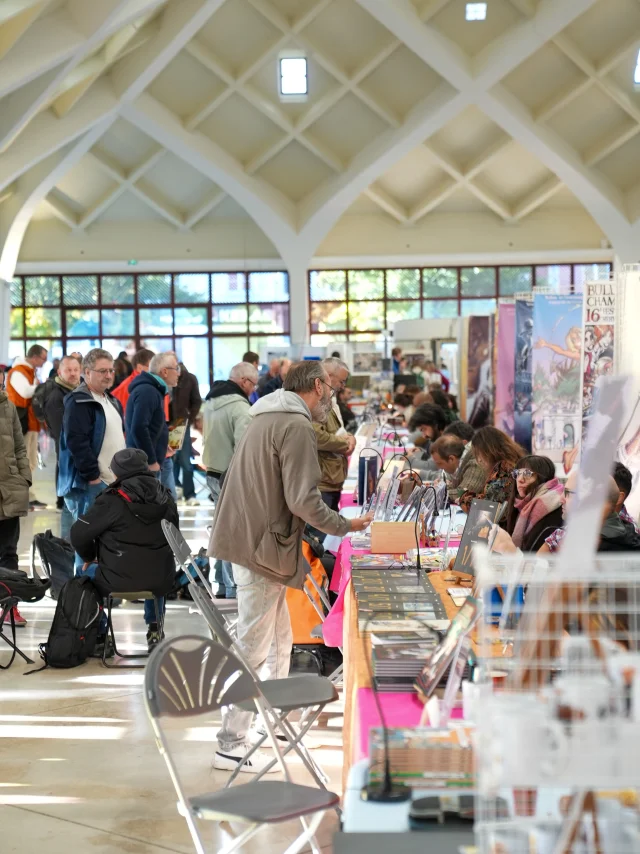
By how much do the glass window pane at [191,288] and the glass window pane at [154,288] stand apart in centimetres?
17

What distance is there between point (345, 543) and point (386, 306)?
18.6 m

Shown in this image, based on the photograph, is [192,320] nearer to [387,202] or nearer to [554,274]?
[387,202]

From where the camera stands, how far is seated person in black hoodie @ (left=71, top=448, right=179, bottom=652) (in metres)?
5.33

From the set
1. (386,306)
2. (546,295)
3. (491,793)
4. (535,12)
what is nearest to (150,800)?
(491,793)

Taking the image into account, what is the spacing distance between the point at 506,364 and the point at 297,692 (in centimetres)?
816

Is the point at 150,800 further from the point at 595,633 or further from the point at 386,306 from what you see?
the point at 386,306

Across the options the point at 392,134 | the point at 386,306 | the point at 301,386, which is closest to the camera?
the point at 301,386

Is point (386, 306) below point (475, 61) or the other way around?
below

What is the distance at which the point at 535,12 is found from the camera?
1659 centimetres

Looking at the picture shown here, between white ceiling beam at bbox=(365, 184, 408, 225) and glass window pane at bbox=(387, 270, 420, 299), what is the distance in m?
1.16

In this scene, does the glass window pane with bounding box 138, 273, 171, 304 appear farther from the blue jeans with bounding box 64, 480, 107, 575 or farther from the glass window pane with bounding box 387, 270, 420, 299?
the blue jeans with bounding box 64, 480, 107, 575

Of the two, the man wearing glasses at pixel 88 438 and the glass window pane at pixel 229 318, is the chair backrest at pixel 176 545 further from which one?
the glass window pane at pixel 229 318

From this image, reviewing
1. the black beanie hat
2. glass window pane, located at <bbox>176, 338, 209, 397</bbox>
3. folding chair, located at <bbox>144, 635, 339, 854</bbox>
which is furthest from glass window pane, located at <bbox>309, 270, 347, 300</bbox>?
folding chair, located at <bbox>144, 635, 339, 854</bbox>

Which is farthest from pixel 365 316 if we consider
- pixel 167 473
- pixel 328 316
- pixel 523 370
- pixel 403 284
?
pixel 167 473
